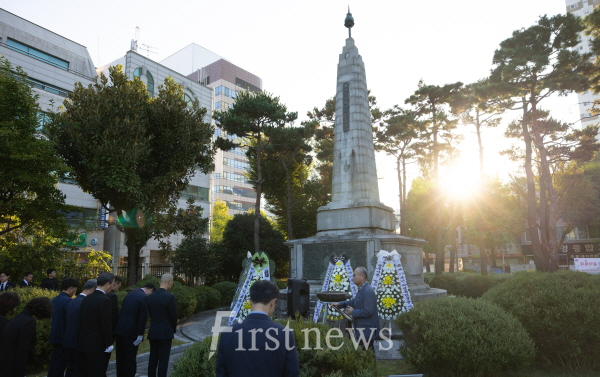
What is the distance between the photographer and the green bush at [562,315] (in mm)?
6121

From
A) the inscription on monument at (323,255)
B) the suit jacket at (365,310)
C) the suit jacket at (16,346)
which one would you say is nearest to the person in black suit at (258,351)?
the suit jacket at (365,310)

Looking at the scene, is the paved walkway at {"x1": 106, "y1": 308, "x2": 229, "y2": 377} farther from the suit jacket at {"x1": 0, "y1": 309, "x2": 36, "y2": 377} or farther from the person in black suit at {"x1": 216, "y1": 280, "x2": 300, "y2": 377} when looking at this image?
the person in black suit at {"x1": 216, "y1": 280, "x2": 300, "y2": 377}

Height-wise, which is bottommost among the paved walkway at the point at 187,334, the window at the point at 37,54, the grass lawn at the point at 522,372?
the paved walkway at the point at 187,334

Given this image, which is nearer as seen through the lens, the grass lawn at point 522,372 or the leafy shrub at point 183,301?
the grass lawn at point 522,372

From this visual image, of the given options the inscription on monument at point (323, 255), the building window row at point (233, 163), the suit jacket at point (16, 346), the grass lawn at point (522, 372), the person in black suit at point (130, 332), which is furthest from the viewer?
the building window row at point (233, 163)

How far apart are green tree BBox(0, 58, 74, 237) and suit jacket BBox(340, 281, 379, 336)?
39.7 ft

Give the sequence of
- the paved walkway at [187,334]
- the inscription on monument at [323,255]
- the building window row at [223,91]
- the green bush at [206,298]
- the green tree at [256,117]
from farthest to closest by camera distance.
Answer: the building window row at [223,91], the green tree at [256,117], the green bush at [206,298], the inscription on monument at [323,255], the paved walkway at [187,334]

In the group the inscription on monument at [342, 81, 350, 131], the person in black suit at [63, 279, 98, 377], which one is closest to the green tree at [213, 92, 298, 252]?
the inscription on monument at [342, 81, 350, 131]

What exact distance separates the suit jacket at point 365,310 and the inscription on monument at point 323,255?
536 cm

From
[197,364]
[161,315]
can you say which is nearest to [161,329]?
[161,315]

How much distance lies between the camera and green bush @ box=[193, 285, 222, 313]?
15.9 meters

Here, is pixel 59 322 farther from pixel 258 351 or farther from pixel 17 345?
pixel 258 351

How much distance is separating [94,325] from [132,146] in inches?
453

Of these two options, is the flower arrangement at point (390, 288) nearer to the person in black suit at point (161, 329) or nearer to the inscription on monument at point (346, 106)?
the person in black suit at point (161, 329)
